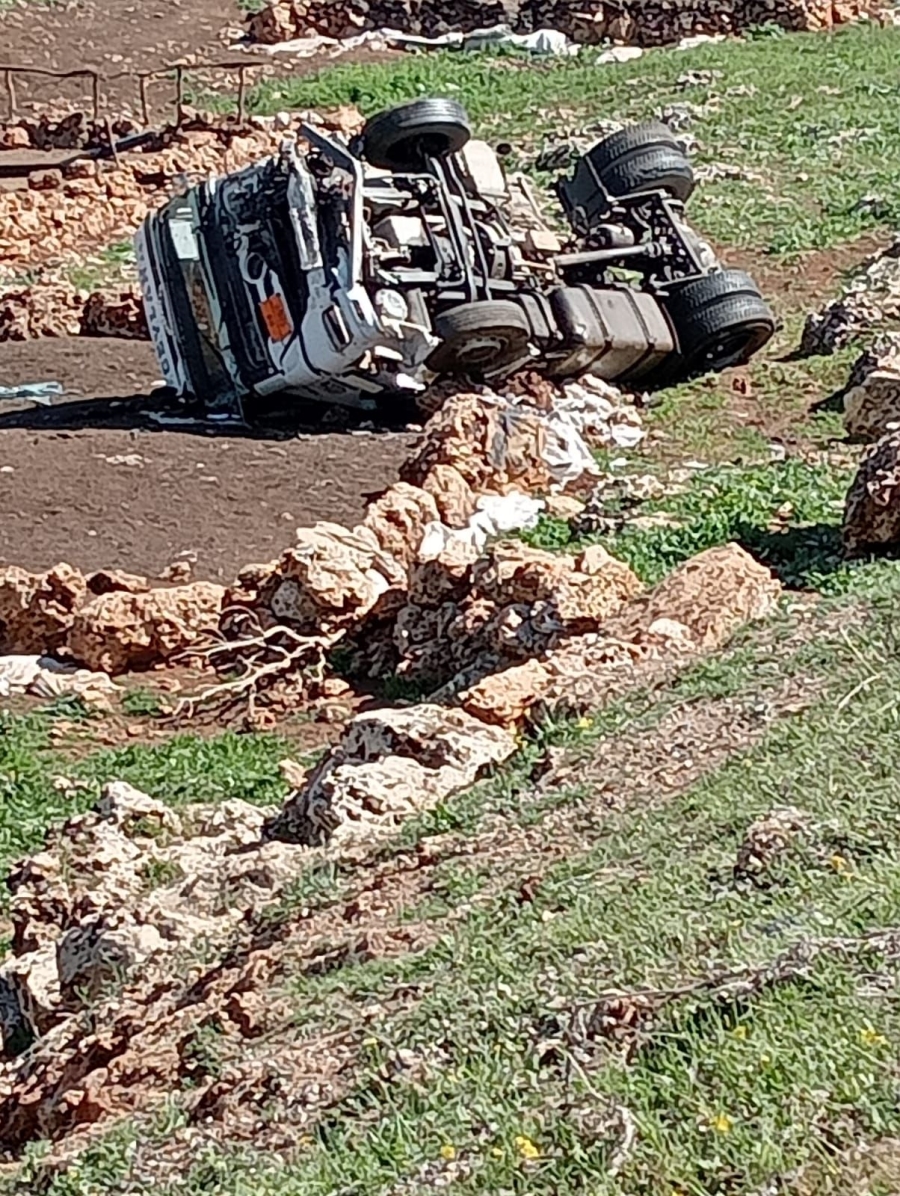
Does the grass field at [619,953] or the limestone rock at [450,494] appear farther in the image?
the limestone rock at [450,494]

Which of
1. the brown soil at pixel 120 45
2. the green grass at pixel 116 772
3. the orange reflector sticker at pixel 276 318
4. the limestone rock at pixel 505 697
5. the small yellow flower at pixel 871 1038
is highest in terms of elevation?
the small yellow flower at pixel 871 1038

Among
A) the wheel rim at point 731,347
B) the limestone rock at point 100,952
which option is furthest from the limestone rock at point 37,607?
the wheel rim at point 731,347

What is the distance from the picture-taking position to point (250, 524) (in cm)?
1335

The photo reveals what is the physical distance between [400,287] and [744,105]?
1077 centimetres

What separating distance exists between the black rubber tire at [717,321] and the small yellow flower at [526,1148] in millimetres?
12092

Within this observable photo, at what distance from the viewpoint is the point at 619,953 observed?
540 cm

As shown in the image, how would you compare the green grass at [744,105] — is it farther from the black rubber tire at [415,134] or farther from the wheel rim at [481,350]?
the wheel rim at [481,350]

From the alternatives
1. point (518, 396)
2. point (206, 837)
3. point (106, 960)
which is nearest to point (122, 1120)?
point (106, 960)

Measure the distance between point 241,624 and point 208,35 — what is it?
73.3ft

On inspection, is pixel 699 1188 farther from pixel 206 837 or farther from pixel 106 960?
pixel 206 837

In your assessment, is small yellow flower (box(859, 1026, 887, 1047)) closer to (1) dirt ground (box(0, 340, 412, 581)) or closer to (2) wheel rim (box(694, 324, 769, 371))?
(1) dirt ground (box(0, 340, 412, 581))

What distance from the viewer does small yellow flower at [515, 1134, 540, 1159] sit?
454cm

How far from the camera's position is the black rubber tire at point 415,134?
16.0 metres

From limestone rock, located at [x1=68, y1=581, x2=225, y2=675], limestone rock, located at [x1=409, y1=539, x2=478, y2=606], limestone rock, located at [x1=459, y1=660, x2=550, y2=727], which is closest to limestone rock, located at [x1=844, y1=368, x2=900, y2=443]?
limestone rock, located at [x1=409, y1=539, x2=478, y2=606]
